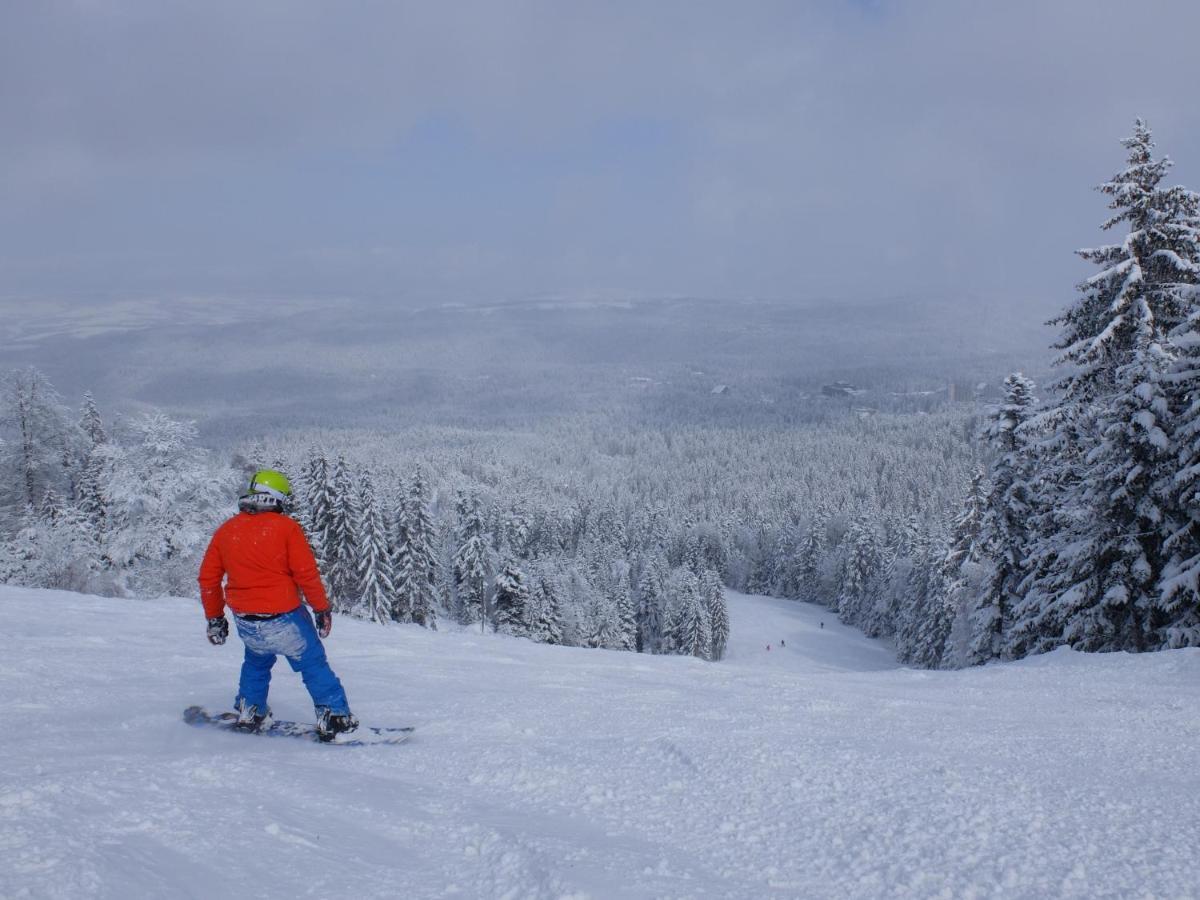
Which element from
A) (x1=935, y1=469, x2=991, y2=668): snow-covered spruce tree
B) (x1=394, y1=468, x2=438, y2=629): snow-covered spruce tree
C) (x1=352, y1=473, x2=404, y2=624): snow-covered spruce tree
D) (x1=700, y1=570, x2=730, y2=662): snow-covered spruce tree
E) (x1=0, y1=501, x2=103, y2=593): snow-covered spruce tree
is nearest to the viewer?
(x1=935, y1=469, x2=991, y2=668): snow-covered spruce tree

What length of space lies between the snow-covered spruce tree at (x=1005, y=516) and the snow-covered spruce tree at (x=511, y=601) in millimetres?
27160

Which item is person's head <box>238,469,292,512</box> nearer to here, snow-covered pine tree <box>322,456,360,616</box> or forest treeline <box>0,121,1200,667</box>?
forest treeline <box>0,121,1200,667</box>

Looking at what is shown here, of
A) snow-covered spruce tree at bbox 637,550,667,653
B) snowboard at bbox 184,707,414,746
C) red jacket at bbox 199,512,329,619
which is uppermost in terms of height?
red jacket at bbox 199,512,329,619

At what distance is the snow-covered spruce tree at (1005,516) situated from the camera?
865 inches

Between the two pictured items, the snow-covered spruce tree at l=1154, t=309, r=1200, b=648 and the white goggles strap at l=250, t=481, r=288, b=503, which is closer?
the white goggles strap at l=250, t=481, r=288, b=503

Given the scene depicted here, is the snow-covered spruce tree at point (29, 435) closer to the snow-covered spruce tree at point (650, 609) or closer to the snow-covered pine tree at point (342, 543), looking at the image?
the snow-covered pine tree at point (342, 543)

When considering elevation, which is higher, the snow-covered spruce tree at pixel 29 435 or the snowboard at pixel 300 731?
the snow-covered spruce tree at pixel 29 435

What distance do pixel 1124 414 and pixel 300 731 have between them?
17.5m

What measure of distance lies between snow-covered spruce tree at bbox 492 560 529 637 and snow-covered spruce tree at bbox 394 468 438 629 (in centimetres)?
429

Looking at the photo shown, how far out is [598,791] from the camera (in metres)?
5.25

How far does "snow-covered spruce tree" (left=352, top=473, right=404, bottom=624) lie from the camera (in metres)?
37.4

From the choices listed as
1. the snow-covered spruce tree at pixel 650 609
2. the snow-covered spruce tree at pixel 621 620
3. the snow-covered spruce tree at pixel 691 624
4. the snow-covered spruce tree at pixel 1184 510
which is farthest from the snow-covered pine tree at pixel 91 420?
the snow-covered spruce tree at pixel 1184 510

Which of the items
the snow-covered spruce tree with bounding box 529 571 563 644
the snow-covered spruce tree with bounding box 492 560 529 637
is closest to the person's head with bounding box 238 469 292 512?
the snow-covered spruce tree with bounding box 492 560 529 637

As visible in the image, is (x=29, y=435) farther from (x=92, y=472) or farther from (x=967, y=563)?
(x=967, y=563)
